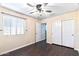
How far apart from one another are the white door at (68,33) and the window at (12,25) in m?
0.89

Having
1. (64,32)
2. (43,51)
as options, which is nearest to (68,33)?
(64,32)

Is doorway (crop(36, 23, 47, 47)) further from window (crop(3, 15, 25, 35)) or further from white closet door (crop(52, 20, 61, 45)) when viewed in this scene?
window (crop(3, 15, 25, 35))

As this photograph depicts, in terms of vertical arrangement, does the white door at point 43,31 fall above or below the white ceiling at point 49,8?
below

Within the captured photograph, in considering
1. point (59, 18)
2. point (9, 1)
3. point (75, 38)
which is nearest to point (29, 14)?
point (9, 1)

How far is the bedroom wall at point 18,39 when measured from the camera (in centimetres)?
198

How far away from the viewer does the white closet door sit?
2127mm

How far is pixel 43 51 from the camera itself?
2.02 meters

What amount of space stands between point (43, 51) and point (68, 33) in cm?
65

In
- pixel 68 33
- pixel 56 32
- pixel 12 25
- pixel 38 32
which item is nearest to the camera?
pixel 12 25

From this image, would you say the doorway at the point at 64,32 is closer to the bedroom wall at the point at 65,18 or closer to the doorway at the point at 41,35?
the bedroom wall at the point at 65,18

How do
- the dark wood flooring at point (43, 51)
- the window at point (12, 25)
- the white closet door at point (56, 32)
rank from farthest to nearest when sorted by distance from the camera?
the white closet door at point (56, 32) → the window at point (12, 25) → the dark wood flooring at point (43, 51)

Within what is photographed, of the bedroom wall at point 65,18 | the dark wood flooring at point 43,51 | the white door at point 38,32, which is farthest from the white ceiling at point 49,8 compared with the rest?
the dark wood flooring at point 43,51

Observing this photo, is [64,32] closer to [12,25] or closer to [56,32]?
[56,32]

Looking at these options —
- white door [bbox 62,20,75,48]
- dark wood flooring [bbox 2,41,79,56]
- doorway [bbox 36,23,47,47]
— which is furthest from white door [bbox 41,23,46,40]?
white door [bbox 62,20,75,48]
